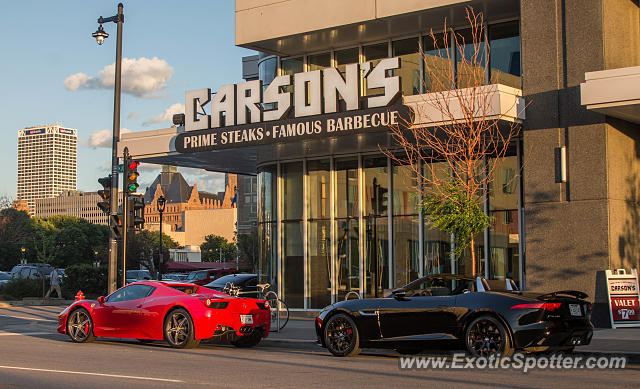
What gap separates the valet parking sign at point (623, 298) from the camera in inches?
689

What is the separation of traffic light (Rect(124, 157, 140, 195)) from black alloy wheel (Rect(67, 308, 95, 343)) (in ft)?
17.4

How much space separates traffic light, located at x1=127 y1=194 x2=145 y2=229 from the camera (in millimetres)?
21391

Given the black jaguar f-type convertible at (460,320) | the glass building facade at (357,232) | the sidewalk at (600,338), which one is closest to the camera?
the black jaguar f-type convertible at (460,320)

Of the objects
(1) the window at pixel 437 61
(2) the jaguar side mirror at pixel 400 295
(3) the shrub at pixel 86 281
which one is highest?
(1) the window at pixel 437 61

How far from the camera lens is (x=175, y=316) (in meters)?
15.2

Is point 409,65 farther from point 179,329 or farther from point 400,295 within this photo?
point 400,295

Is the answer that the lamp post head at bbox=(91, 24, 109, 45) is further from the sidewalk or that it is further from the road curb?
the road curb

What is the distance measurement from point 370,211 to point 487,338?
A: 12.0 m

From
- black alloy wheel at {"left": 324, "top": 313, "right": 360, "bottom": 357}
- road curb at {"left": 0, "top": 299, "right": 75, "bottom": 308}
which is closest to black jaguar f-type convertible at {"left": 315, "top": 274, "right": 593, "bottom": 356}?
black alloy wheel at {"left": 324, "top": 313, "right": 360, "bottom": 357}

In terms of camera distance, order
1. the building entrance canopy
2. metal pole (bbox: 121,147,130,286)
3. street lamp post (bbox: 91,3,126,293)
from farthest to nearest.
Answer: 1. street lamp post (bbox: 91,3,126,293)
2. metal pole (bbox: 121,147,130,286)
3. the building entrance canopy

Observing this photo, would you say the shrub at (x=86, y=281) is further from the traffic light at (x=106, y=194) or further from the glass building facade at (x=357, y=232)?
the traffic light at (x=106, y=194)

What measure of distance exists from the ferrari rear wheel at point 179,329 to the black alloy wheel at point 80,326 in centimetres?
210

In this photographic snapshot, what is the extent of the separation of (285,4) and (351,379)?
15.2 meters

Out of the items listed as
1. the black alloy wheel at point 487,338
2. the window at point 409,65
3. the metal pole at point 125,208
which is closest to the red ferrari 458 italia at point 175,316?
the metal pole at point 125,208
